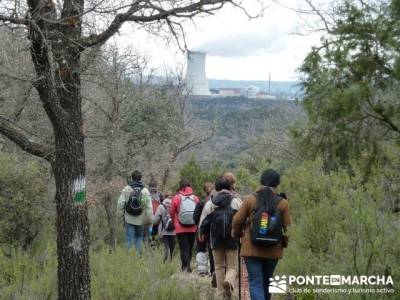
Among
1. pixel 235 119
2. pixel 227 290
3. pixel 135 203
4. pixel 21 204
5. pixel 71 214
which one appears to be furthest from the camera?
pixel 235 119

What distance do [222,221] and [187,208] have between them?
86.8 inches

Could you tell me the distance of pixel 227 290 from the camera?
7633 millimetres

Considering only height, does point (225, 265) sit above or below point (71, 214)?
below

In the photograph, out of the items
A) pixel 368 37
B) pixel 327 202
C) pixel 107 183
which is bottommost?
pixel 107 183

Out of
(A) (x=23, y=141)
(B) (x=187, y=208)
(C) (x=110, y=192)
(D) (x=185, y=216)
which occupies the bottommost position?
(C) (x=110, y=192)

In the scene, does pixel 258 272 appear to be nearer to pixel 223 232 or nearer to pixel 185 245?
pixel 223 232

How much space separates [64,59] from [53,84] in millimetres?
419

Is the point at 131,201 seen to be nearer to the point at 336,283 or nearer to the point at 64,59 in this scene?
the point at 64,59

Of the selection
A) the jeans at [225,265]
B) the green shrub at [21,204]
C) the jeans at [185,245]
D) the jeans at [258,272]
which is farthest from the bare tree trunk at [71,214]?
the jeans at [185,245]

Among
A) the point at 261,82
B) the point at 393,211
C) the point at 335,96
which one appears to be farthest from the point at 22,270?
the point at 261,82

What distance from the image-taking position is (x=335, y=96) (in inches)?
163

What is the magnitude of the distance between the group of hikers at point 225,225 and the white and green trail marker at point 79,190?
1.61 m

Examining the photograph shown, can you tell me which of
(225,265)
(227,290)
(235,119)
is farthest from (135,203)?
(235,119)

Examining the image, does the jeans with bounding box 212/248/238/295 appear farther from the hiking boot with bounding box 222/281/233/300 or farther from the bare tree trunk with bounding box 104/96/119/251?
the bare tree trunk with bounding box 104/96/119/251
